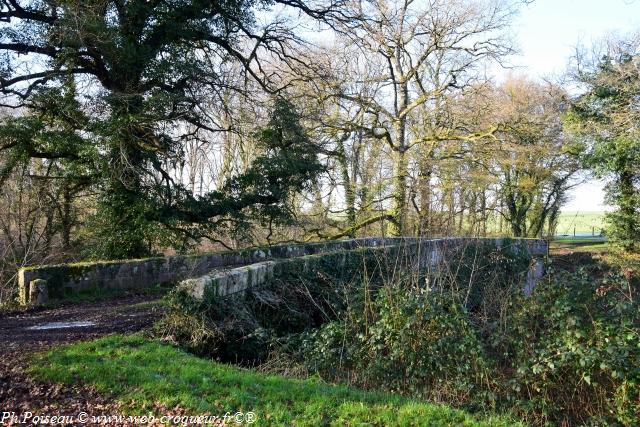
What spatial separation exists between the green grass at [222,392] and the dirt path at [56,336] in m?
0.19

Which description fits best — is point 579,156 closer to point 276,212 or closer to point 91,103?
point 276,212

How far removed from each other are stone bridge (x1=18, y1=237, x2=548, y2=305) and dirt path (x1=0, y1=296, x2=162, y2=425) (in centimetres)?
56

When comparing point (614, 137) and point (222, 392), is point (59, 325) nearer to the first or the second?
point (222, 392)

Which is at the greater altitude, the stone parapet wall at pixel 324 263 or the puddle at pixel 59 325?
the stone parapet wall at pixel 324 263

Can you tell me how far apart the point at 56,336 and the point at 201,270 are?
4.24 m

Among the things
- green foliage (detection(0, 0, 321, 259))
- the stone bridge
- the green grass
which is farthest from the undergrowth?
Result: green foliage (detection(0, 0, 321, 259))

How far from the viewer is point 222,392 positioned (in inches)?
202

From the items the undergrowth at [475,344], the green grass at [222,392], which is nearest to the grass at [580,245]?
the undergrowth at [475,344]

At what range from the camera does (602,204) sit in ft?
78.6

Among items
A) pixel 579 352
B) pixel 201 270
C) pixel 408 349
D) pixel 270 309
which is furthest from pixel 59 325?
pixel 579 352

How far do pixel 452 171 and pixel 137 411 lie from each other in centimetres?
1881

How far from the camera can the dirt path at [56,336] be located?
15.3ft

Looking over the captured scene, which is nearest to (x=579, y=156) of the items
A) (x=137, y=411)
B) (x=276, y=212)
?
(x=276, y=212)

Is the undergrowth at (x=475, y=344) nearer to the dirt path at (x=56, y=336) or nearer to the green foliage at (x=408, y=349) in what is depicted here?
the green foliage at (x=408, y=349)
